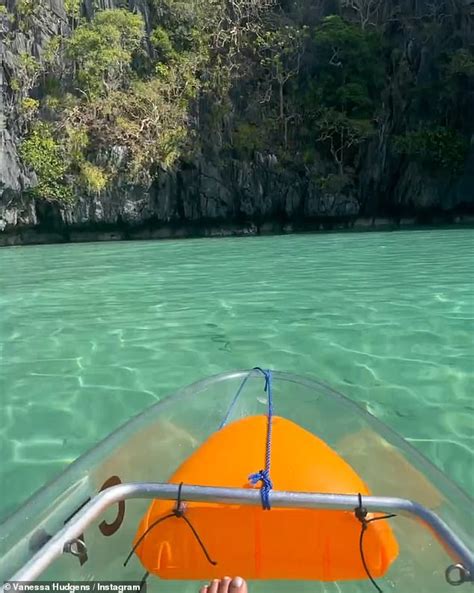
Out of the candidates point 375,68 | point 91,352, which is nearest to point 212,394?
point 91,352

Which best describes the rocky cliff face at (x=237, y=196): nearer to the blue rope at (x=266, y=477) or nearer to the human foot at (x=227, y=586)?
the blue rope at (x=266, y=477)

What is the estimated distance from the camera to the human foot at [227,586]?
1.49 metres

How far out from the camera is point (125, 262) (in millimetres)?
11367

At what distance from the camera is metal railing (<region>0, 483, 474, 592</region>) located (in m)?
1.48

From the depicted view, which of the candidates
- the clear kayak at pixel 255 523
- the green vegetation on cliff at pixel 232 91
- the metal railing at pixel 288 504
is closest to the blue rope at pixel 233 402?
the clear kayak at pixel 255 523

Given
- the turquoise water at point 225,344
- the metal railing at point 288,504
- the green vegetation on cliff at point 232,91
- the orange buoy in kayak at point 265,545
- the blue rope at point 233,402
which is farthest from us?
the green vegetation on cliff at point 232,91

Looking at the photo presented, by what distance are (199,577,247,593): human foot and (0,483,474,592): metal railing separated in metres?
0.19

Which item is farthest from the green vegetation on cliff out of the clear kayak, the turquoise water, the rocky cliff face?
the clear kayak

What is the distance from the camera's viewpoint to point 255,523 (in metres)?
1.68

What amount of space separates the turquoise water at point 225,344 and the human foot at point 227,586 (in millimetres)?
1204

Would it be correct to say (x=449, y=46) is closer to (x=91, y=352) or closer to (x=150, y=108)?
(x=150, y=108)

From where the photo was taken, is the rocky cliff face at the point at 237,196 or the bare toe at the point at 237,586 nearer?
the bare toe at the point at 237,586

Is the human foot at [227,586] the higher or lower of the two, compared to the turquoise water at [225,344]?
higher

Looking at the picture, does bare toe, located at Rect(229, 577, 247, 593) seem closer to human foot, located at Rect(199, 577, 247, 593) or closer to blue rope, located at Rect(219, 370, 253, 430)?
human foot, located at Rect(199, 577, 247, 593)
